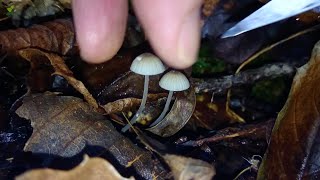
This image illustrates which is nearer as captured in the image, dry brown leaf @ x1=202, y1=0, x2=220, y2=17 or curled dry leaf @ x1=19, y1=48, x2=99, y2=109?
curled dry leaf @ x1=19, y1=48, x2=99, y2=109

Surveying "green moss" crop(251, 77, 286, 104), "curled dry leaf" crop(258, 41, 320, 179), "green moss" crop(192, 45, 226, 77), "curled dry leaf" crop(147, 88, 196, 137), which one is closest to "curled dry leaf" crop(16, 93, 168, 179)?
"curled dry leaf" crop(147, 88, 196, 137)

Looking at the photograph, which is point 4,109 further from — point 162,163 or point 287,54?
point 287,54

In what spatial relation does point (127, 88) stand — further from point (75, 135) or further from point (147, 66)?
point (75, 135)

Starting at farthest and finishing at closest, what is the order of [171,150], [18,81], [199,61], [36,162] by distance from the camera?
[199,61] → [18,81] → [171,150] → [36,162]

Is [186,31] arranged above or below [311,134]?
above

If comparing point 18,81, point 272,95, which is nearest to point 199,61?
point 272,95

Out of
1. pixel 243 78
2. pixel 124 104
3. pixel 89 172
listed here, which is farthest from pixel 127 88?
pixel 89 172

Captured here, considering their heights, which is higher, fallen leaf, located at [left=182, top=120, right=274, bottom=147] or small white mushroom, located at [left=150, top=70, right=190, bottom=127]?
small white mushroom, located at [left=150, top=70, right=190, bottom=127]

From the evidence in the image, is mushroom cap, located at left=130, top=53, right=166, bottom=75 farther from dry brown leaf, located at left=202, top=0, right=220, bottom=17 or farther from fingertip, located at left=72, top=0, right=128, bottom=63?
dry brown leaf, located at left=202, top=0, right=220, bottom=17

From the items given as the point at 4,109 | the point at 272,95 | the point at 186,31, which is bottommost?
the point at 272,95
